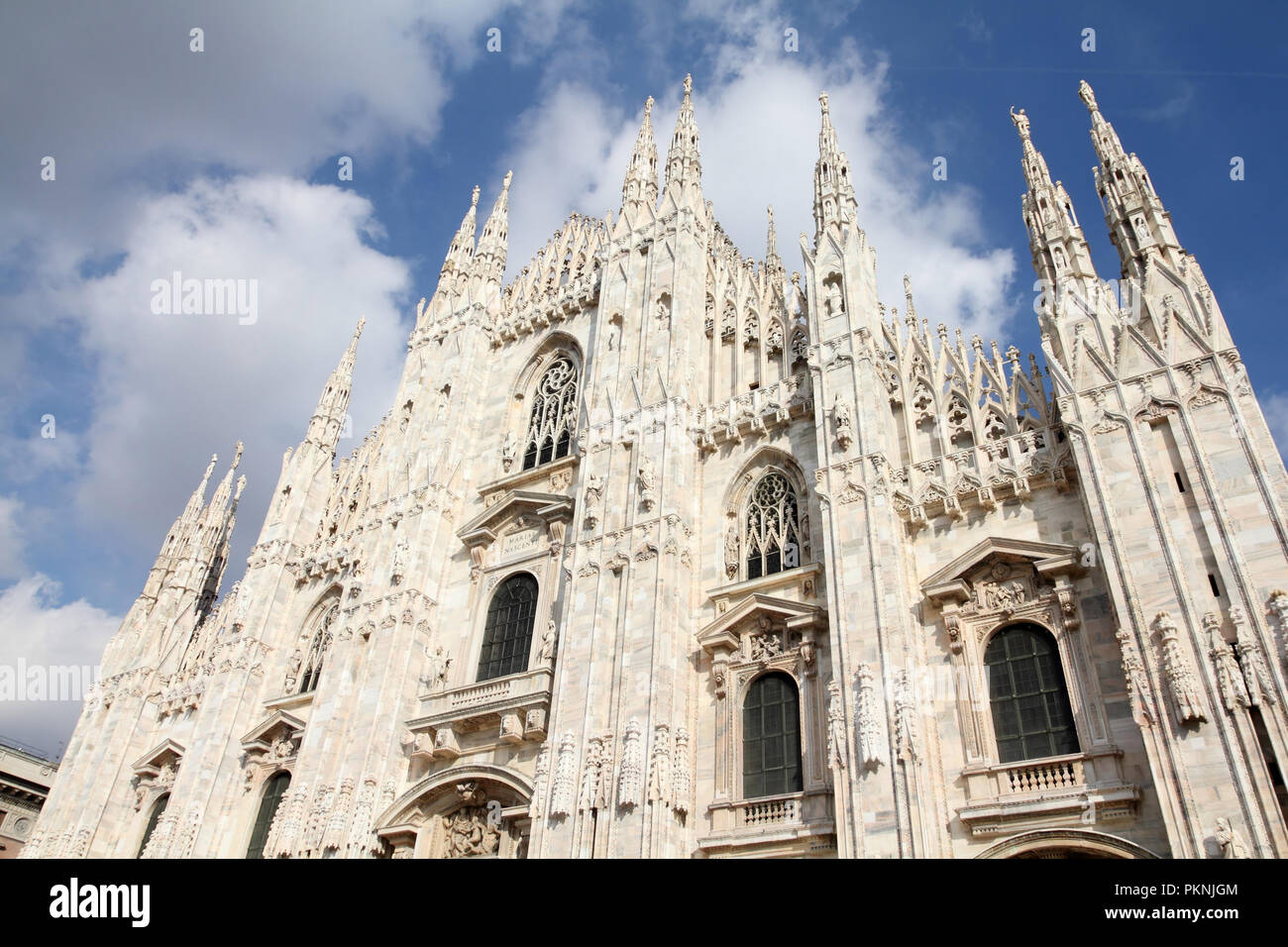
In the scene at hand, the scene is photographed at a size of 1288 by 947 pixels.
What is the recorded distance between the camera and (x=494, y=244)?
33656 millimetres

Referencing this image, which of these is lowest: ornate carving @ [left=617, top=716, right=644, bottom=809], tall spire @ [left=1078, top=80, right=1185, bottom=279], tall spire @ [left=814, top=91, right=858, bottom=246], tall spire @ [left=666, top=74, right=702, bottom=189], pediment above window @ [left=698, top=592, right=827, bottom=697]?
ornate carving @ [left=617, top=716, right=644, bottom=809]

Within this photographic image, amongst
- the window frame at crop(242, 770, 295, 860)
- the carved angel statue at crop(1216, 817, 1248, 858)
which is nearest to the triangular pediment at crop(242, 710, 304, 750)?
the window frame at crop(242, 770, 295, 860)

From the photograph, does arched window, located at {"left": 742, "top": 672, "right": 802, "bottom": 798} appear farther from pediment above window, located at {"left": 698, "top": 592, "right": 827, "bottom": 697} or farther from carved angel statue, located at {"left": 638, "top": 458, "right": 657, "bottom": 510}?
carved angel statue, located at {"left": 638, "top": 458, "right": 657, "bottom": 510}

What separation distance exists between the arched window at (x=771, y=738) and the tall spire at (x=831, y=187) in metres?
10.8

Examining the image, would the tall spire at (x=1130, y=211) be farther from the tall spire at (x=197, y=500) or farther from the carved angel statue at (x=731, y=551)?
the tall spire at (x=197, y=500)

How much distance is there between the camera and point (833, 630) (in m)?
17.2

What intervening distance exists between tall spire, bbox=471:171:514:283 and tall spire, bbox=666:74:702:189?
24.4 feet

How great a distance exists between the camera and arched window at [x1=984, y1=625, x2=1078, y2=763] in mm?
15305

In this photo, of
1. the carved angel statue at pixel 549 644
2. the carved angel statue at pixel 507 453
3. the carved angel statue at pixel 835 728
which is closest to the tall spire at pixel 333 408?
the carved angel statue at pixel 507 453

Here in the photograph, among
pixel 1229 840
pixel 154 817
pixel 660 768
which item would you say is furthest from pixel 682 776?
pixel 154 817

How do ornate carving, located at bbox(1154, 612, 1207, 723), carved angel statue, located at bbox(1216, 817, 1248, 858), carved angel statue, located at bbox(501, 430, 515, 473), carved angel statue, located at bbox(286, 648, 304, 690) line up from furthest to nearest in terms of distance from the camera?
carved angel statue, located at bbox(286, 648, 304, 690) < carved angel statue, located at bbox(501, 430, 515, 473) < ornate carving, located at bbox(1154, 612, 1207, 723) < carved angel statue, located at bbox(1216, 817, 1248, 858)
